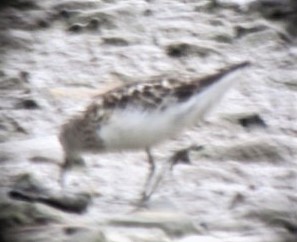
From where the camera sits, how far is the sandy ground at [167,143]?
251 inches

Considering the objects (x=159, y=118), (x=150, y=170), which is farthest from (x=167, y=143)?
(x=159, y=118)

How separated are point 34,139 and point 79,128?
0.67m

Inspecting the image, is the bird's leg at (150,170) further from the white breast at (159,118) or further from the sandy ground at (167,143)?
the white breast at (159,118)

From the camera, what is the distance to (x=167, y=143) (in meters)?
7.63

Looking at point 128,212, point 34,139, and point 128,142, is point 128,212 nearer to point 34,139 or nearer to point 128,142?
point 128,142

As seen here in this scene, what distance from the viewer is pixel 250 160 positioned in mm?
7398

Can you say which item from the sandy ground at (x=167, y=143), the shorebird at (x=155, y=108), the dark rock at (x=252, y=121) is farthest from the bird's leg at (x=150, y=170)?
the dark rock at (x=252, y=121)

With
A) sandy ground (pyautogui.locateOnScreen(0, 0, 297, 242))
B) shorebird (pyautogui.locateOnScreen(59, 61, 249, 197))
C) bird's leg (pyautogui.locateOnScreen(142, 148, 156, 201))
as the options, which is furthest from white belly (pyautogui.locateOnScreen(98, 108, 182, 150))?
sandy ground (pyautogui.locateOnScreen(0, 0, 297, 242))

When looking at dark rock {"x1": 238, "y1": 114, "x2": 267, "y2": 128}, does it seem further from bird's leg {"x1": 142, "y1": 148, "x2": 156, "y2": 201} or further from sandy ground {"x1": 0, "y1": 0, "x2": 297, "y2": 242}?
bird's leg {"x1": 142, "y1": 148, "x2": 156, "y2": 201}

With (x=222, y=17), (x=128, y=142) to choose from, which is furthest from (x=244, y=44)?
(x=128, y=142)

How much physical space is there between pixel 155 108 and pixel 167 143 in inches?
43.2

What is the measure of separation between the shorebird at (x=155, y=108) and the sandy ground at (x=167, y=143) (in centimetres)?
36

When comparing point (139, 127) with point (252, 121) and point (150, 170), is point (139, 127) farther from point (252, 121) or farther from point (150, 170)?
point (252, 121)

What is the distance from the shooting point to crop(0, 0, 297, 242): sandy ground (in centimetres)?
636
